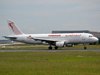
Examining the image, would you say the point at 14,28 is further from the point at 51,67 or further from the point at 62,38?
the point at 51,67

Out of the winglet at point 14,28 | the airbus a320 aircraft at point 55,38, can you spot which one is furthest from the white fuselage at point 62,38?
the winglet at point 14,28

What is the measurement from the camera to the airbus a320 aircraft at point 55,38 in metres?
48.9

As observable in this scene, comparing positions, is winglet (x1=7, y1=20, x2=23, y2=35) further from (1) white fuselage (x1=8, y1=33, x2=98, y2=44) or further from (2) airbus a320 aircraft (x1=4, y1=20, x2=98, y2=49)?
(1) white fuselage (x1=8, y1=33, x2=98, y2=44)

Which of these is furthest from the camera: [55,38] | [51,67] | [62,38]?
[55,38]

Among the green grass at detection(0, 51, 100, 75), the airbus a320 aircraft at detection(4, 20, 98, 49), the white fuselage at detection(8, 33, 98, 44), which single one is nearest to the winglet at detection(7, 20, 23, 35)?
the airbus a320 aircraft at detection(4, 20, 98, 49)

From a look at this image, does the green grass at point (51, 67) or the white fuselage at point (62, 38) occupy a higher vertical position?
the white fuselage at point (62, 38)

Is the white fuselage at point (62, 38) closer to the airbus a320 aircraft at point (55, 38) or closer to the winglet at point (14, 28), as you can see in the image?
the airbus a320 aircraft at point (55, 38)

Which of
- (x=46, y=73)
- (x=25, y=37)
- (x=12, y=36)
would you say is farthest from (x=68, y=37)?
(x=46, y=73)

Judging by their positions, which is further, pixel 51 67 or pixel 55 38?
pixel 55 38

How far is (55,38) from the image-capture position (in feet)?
169

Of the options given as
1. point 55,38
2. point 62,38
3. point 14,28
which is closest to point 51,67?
point 62,38

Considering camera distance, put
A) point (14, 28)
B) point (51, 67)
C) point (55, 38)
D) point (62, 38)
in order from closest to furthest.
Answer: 1. point (51, 67)
2. point (62, 38)
3. point (55, 38)
4. point (14, 28)

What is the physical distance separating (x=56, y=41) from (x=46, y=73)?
3540 cm

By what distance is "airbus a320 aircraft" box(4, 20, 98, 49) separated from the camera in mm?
48906
